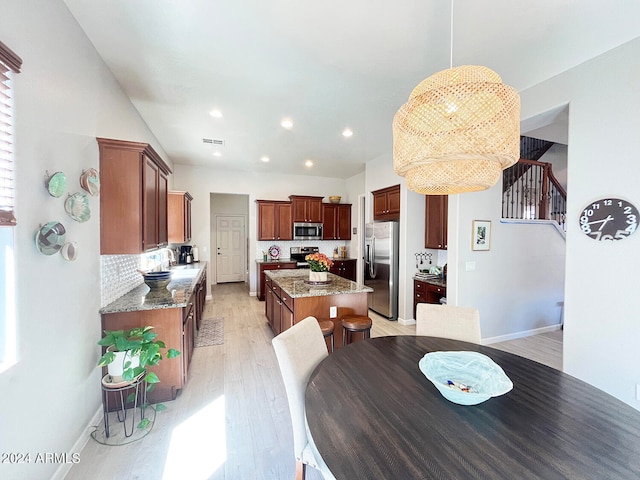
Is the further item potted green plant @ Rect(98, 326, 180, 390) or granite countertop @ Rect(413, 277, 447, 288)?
granite countertop @ Rect(413, 277, 447, 288)

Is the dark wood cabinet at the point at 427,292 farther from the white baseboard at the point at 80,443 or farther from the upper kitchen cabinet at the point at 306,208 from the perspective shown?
the white baseboard at the point at 80,443

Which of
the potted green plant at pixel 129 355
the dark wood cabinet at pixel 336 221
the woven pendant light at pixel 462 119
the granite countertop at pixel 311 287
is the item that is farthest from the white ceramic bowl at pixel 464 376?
the dark wood cabinet at pixel 336 221

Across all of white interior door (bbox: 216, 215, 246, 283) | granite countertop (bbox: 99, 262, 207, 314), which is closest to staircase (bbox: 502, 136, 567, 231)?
granite countertop (bbox: 99, 262, 207, 314)

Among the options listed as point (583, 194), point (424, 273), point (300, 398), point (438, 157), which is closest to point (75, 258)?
point (300, 398)

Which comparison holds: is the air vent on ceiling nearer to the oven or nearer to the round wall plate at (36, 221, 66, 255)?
the round wall plate at (36, 221, 66, 255)

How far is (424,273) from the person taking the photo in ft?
14.8

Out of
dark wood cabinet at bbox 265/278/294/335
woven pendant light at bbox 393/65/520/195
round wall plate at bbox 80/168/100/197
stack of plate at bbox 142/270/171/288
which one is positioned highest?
woven pendant light at bbox 393/65/520/195

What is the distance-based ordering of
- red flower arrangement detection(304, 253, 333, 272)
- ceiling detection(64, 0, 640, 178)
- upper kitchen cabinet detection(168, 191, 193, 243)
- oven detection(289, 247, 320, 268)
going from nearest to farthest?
ceiling detection(64, 0, 640, 178)
red flower arrangement detection(304, 253, 333, 272)
upper kitchen cabinet detection(168, 191, 193, 243)
oven detection(289, 247, 320, 268)

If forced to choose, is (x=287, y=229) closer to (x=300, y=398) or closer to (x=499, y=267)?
(x=499, y=267)

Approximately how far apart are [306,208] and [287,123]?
9.95 ft

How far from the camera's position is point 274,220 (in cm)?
625

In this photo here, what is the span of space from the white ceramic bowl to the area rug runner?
10.2 ft

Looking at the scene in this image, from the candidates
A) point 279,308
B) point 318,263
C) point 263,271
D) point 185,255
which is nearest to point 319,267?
point 318,263

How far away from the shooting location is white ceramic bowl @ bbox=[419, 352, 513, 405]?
3.61ft
